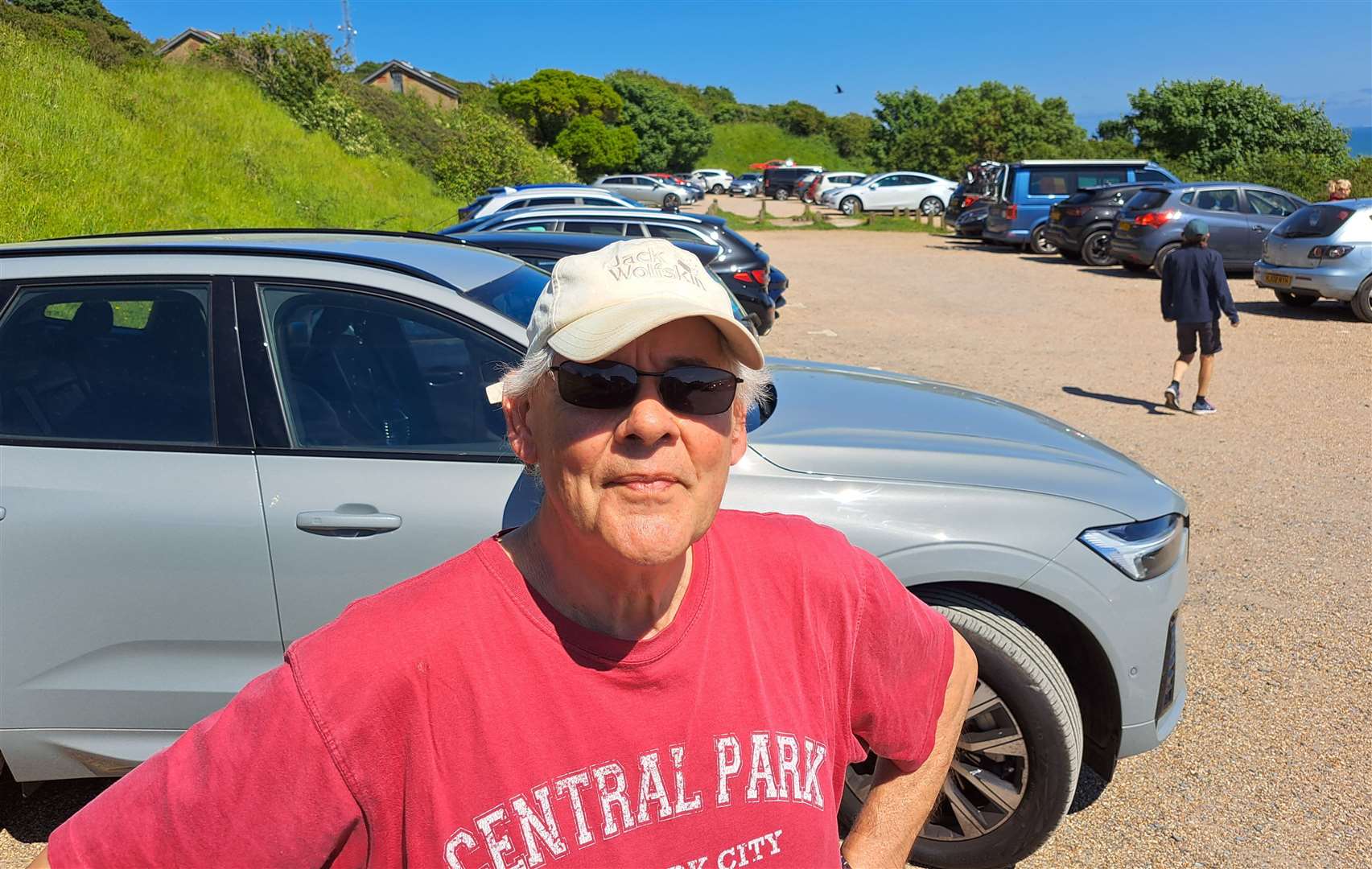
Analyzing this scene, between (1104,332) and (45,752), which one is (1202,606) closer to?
(45,752)

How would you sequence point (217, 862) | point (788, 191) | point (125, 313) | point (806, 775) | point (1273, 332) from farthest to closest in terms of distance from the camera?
point (788, 191)
point (1273, 332)
point (125, 313)
point (806, 775)
point (217, 862)

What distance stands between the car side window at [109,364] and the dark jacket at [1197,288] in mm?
7702

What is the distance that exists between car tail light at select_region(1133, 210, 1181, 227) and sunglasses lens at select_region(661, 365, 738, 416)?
672 inches

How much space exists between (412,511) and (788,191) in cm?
4908

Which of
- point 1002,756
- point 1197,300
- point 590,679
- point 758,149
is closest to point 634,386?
point 590,679

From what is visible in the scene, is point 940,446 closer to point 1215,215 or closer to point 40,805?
point 40,805

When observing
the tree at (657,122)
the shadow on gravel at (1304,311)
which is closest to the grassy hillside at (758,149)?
the tree at (657,122)


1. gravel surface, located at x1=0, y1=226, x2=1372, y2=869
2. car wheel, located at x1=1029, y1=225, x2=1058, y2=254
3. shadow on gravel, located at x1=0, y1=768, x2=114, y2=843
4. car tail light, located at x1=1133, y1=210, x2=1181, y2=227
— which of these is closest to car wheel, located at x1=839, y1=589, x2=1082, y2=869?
gravel surface, located at x1=0, y1=226, x2=1372, y2=869

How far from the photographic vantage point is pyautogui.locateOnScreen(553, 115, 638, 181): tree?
50688 mm

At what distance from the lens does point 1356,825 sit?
302cm

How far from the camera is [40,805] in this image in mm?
3184

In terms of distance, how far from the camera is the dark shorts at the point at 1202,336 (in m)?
8.23

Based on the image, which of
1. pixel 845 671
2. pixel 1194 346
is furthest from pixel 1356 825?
pixel 1194 346

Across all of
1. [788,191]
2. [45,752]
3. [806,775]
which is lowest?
[45,752]
